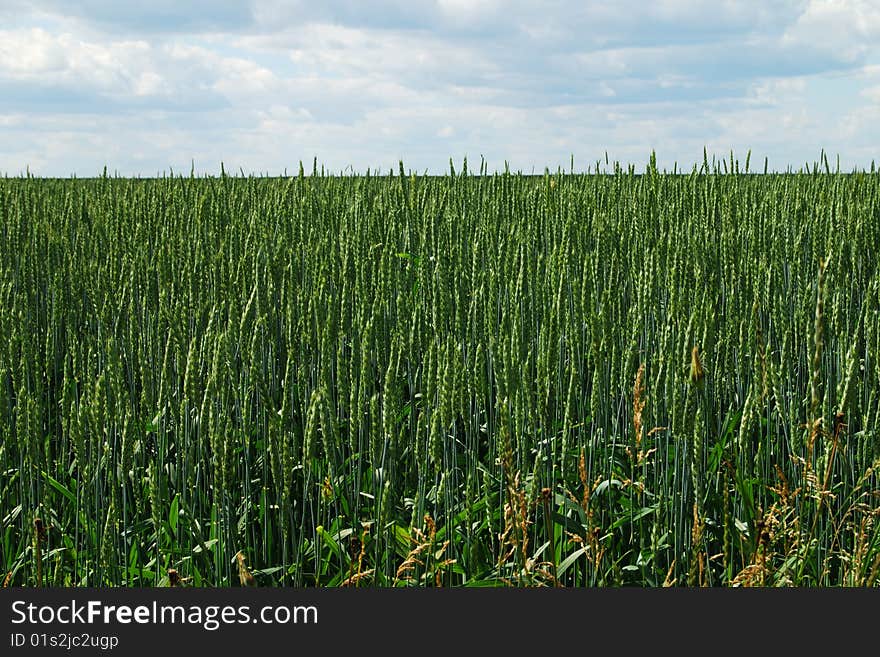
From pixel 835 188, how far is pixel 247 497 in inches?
116

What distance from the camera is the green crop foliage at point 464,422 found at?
1.25 meters

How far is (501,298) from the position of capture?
2.14 metres

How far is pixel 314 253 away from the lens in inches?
98.4

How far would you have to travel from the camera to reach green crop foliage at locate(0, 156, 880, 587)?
1.25m

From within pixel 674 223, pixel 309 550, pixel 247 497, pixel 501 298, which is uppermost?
pixel 674 223

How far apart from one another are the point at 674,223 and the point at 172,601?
2.00 metres

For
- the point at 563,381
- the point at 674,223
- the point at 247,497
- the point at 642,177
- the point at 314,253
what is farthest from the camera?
the point at 642,177

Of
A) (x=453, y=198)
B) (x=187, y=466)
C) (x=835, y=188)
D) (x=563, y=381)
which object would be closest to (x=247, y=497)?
(x=187, y=466)

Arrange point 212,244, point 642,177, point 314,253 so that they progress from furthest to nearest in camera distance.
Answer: point 642,177
point 212,244
point 314,253

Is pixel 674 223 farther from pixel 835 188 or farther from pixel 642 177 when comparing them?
pixel 835 188

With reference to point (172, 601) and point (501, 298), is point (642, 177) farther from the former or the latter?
point (172, 601)

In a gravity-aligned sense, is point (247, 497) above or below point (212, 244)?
below

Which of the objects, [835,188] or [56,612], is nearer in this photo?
[56,612]

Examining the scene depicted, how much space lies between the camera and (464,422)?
1.34m
